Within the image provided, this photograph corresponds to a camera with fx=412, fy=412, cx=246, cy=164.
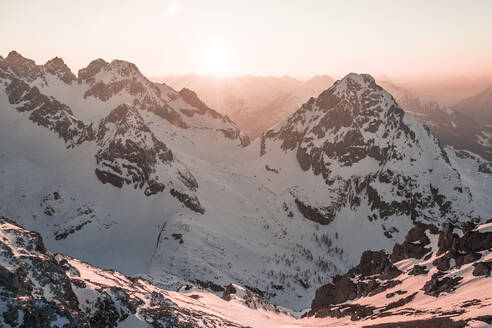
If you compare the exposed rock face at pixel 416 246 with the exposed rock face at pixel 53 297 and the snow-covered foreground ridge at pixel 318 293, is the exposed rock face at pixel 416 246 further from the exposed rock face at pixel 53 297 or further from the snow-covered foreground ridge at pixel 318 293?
the exposed rock face at pixel 53 297

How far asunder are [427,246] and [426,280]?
20.1m

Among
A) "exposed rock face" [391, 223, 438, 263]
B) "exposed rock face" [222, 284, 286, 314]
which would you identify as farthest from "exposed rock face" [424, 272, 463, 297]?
"exposed rock face" [222, 284, 286, 314]

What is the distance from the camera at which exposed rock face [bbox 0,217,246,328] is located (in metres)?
38.7

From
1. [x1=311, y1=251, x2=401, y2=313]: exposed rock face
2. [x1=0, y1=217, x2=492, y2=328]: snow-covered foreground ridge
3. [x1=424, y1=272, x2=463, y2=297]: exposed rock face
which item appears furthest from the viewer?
[x1=311, y1=251, x2=401, y2=313]: exposed rock face

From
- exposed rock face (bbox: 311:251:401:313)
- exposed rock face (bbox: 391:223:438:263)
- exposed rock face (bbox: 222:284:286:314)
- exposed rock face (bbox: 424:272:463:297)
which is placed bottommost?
exposed rock face (bbox: 222:284:286:314)

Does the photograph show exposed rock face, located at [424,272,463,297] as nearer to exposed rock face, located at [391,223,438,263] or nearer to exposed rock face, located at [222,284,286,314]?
exposed rock face, located at [391,223,438,263]

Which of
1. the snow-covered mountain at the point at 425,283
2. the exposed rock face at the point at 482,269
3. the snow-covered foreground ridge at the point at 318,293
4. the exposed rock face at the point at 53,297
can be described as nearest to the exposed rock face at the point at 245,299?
the snow-covered foreground ridge at the point at 318,293

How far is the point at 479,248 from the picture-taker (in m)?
77.1

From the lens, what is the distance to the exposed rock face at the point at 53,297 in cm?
3872

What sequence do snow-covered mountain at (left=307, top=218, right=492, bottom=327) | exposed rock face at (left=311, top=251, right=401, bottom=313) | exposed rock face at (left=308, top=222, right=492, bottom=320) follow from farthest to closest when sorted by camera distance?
1. exposed rock face at (left=311, top=251, right=401, bottom=313)
2. exposed rock face at (left=308, top=222, right=492, bottom=320)
3. snow-covered mountain at (left=307, top=218, right=492, bottom=327)

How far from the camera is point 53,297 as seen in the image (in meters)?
42.3

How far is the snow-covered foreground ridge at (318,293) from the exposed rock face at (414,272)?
196 mm

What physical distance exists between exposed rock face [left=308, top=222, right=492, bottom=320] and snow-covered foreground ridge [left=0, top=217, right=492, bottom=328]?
20 centimetres

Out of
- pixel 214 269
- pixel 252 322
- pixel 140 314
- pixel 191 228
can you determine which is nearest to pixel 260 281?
pixel 214 269
